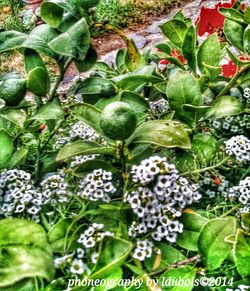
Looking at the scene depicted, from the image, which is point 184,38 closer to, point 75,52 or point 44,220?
point 75,52

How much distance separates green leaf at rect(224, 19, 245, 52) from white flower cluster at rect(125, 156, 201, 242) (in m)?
0.35

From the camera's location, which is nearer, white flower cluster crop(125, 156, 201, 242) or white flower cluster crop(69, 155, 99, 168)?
white flower cluster crop(125, 156, 201, 242)

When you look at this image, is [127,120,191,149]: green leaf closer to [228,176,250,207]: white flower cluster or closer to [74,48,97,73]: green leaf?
[228,176,250,207]: white flower cluster

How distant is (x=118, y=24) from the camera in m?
4.32

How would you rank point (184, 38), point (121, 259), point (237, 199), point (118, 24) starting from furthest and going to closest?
point (118, 24) < point (184, 38) < point (237, 199) < point (121, 259)

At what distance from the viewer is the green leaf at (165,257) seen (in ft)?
2.48

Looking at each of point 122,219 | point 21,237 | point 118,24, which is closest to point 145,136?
point 122,219

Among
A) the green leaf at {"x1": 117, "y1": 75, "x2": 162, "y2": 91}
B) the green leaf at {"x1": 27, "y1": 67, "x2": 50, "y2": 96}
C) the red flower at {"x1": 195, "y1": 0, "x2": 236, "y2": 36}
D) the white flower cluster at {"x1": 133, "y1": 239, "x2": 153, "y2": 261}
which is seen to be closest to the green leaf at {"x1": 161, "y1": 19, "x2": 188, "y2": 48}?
the green leaf at {"x1": 117, "y1": 75, "x2": 162, "y2": 91}

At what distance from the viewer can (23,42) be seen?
99cm

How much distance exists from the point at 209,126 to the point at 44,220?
0.40 metres

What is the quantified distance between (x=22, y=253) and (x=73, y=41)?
14.6 inches

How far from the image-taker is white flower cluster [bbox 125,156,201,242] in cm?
75

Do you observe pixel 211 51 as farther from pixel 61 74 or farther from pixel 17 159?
pixel 17 159

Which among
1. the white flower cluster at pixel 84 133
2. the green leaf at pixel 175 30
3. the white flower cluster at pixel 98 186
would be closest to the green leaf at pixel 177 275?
the white flower cluster at pixel 98 186
